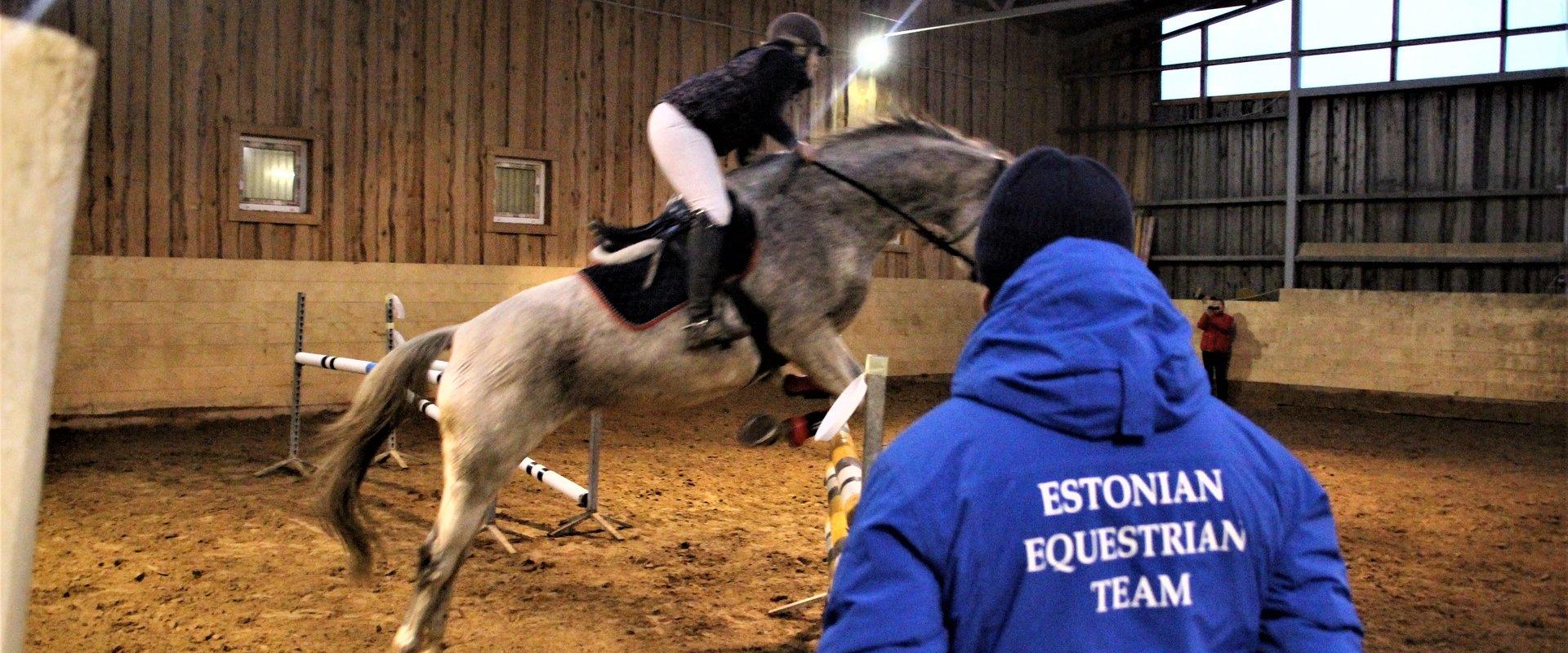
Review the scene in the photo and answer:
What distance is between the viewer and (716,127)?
323 centimetres

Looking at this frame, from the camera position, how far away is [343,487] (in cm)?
320

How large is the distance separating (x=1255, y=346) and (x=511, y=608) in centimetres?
1057

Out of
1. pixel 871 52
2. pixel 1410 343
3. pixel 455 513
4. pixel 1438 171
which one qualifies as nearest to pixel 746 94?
pixel 455 513

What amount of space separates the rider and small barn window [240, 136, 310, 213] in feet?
20.8

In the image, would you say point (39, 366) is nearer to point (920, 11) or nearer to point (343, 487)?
point (343, 487)

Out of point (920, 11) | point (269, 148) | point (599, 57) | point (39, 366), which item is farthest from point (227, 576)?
point (920, 11)

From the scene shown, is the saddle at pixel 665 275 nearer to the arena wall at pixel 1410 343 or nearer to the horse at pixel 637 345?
the horse at pixel 637 345

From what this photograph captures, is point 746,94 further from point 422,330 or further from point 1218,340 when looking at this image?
point 1218,340

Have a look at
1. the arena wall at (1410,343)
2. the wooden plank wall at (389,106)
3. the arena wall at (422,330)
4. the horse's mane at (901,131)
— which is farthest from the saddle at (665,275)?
the arena wall at (1410,343)

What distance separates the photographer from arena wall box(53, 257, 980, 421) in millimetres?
7508

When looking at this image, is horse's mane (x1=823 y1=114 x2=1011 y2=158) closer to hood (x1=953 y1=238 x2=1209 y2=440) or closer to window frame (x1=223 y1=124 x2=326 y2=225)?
hood (x1=953 y1=238 x2=1209 y2=440)

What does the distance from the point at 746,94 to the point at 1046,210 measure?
230 centimetres

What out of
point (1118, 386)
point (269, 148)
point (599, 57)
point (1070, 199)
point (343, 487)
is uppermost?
point (599, 57)

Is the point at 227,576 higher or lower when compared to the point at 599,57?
lower
